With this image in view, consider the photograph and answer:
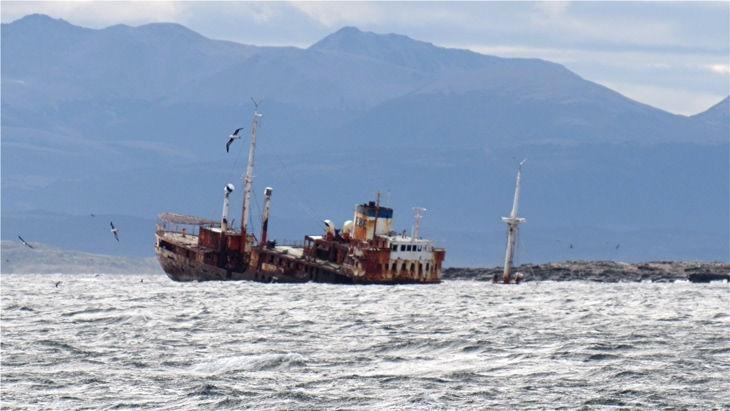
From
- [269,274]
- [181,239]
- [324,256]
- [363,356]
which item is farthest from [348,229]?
[363,356]

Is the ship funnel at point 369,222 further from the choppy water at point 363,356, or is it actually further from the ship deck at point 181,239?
the choppy water at point 363,356

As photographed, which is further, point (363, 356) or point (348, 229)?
point (348, 229)

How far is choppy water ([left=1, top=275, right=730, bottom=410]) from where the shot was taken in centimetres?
5709

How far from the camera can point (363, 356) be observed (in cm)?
7038

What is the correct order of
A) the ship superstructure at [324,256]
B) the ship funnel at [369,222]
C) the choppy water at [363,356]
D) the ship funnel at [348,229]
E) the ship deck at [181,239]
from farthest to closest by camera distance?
the ship deck at [181,239]
the ship funnel at [348,229]
the ship funnel at [369,222]
the ship superstructure at [324,256]
the choppy water at [363,356]

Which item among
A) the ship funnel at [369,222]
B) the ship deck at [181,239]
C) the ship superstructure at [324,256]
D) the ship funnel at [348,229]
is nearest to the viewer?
the ship superstructure at [324,256]

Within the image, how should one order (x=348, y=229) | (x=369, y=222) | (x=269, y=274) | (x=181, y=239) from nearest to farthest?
1. (x=369, y=222)
2. (x=269, y=274)
3. (x=348, y=229)
4. (x=181, y=239)

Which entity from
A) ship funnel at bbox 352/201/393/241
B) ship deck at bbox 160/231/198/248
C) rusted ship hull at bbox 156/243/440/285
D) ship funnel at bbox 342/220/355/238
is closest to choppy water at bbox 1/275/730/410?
rusted ship hull at bbox 156/243/440/285

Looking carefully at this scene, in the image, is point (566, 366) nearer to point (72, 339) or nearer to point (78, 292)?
point (72, 339)

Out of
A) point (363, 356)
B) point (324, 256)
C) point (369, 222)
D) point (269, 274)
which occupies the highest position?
point (369, 222)

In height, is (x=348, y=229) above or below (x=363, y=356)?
above

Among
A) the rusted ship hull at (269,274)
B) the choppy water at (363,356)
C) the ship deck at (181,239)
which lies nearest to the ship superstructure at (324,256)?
the rusted ship hull at (269,274)

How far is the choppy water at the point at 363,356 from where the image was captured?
5709cm

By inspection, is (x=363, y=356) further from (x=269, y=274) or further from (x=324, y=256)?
(x=324, y=256)
